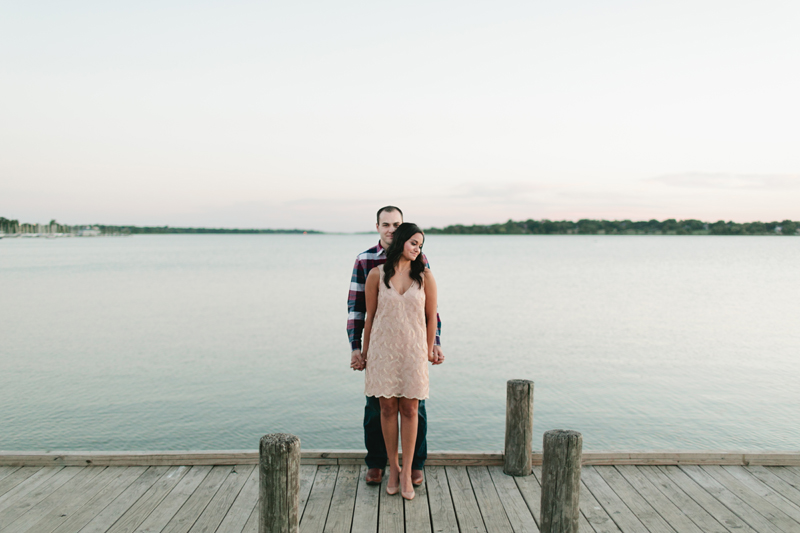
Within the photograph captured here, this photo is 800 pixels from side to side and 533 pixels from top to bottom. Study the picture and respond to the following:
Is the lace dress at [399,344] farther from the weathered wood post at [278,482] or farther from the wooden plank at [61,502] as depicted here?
the wooden plank at [61,502]

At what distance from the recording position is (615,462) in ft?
14.7

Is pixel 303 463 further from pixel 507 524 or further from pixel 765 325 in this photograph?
pixel 765 325

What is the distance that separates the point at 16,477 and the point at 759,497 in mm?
5323

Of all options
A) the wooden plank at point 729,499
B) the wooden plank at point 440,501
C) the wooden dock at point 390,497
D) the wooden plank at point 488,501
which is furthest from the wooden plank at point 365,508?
the wooden plank at point 729,499

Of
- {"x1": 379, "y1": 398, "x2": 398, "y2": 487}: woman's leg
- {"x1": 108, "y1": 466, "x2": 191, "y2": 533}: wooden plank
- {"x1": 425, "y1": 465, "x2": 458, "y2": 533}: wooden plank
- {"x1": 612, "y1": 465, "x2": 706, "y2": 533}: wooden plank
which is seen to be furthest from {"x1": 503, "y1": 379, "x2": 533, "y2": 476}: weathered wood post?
{"x1": 108, "y1": 466, "x2": 191, "y2": 533}: wooden plank

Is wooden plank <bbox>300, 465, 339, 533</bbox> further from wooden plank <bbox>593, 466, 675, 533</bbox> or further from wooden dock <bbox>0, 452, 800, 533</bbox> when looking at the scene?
wooden plank <bbox>593, 466, 675, 533</bbox>

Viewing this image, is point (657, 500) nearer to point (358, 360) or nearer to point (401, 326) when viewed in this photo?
point (401, 326)

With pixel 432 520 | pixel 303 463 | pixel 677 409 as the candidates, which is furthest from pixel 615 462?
pixel 677 409

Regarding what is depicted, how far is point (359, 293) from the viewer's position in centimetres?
406

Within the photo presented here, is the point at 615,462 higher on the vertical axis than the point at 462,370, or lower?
higher

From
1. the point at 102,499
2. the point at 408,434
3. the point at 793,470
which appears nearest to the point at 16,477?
the point at 102,499

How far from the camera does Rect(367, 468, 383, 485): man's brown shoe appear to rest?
13.5ft

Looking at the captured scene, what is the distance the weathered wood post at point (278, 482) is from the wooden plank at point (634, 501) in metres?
2.24

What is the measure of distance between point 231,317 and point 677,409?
1545 cm
